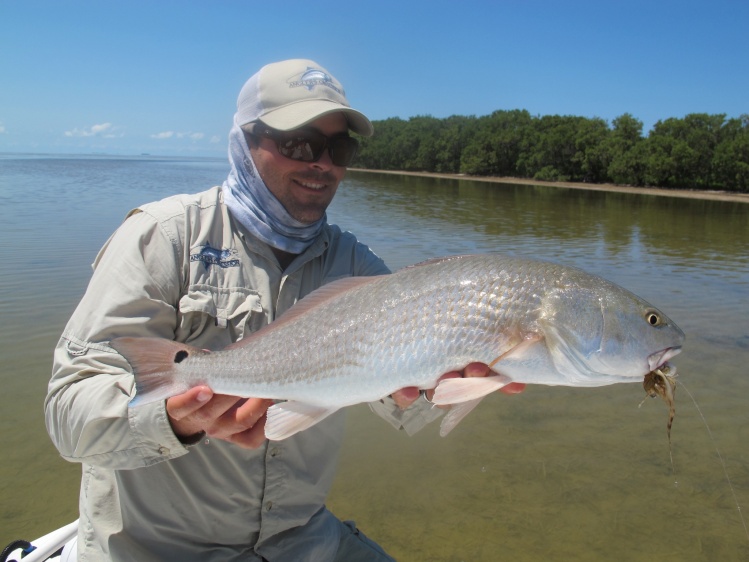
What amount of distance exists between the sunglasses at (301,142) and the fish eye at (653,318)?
1.79m

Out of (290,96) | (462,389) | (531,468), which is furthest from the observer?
(531,468)

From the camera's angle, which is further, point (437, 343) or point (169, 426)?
point (437, 343)

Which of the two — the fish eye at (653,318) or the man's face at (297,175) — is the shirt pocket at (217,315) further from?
the fish eye at (653,318)

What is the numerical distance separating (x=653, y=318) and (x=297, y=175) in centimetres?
191

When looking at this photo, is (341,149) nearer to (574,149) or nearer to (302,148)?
(302,148)

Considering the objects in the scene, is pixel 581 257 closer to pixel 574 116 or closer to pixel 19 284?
pixel 19 284

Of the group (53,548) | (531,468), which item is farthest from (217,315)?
(531,468)

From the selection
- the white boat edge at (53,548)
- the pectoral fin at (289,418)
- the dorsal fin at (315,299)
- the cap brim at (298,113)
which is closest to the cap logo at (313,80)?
the cap brim at (298,113)

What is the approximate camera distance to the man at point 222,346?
2.28 meters

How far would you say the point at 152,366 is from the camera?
2207mm

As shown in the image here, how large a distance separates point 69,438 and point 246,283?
1029 millimetres

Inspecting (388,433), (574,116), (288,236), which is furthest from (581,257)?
(574,116)

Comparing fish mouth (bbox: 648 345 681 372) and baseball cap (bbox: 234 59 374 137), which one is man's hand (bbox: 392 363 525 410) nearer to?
fish mouth (bbox: 648 345 681 372)

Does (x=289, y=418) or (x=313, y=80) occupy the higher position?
(x=313, y=80)
